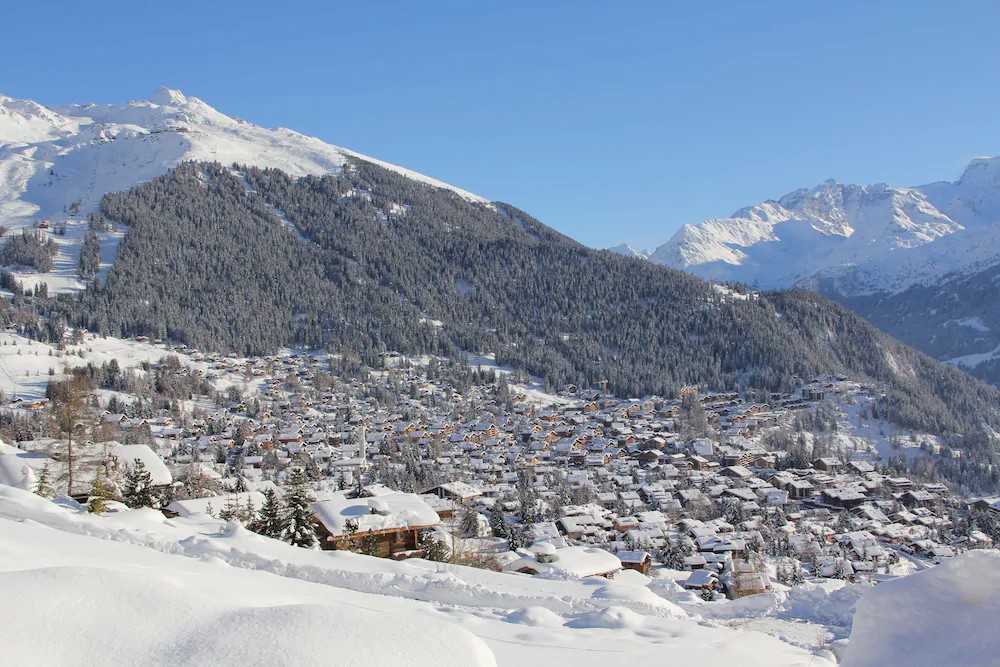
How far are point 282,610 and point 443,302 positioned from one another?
127 meters

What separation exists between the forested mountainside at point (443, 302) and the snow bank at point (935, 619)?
313 ft

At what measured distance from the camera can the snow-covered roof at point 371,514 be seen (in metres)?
22.8

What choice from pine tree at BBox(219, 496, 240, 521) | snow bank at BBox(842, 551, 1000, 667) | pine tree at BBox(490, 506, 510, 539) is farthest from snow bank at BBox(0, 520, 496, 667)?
pine tree at BBox(490, 506, 510, 539)

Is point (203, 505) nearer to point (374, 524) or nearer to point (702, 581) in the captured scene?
point (374, 524)

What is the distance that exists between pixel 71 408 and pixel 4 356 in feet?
242

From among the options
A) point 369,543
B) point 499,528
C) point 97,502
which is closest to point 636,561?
point 499,528

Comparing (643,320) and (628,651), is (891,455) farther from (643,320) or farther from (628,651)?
(628,651)

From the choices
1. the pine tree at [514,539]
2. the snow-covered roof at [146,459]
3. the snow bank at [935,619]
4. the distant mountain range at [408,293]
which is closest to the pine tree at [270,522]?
the snow-covered roof at [146,459]

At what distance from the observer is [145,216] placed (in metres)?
133

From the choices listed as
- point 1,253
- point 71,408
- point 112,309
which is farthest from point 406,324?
point 71,408

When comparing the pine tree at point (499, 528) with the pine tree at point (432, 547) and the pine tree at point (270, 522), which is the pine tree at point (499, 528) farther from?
the pine tree at point (270, 522)

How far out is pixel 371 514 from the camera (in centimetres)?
2378

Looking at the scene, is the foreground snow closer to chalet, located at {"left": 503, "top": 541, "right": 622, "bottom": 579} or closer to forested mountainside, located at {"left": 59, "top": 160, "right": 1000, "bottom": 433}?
chalet, located at {"left": 503, "top": 541, "right": 622, "bottom": 579}

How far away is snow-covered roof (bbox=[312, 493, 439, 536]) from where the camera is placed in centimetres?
2280
